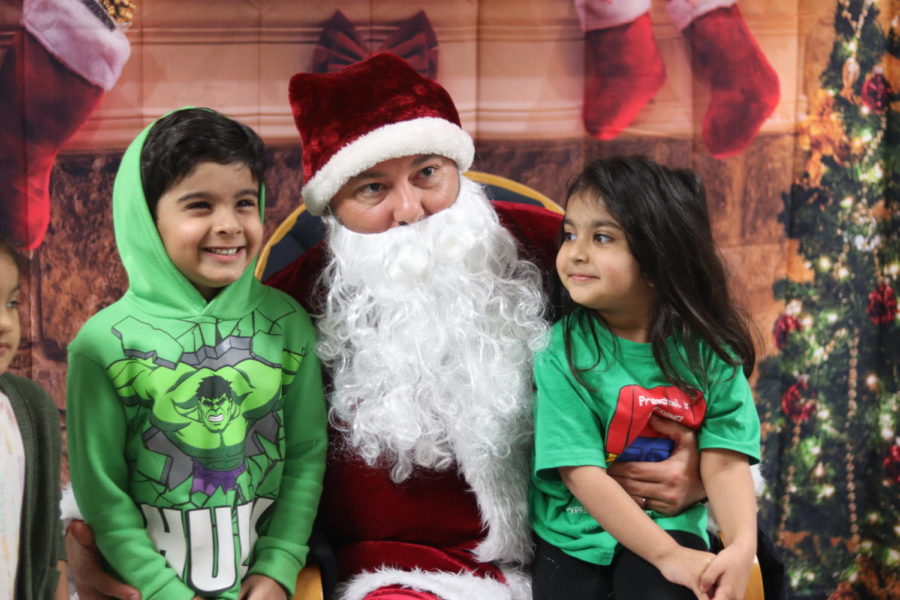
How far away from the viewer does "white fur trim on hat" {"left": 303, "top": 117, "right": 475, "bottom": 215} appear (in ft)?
4.93

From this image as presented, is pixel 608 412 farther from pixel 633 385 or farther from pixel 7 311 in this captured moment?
pixel 7 311

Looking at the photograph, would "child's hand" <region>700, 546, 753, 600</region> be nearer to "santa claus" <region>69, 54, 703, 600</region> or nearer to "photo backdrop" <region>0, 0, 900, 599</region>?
"santa claus" <region>69, 54, 703, 600</region>

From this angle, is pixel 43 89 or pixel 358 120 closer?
pixel 358 120

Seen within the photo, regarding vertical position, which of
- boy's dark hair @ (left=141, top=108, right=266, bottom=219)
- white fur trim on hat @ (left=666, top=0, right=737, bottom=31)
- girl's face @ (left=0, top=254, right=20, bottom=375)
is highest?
white fur trim on hat @ (left=666, top=0, right=737, bottom=31)

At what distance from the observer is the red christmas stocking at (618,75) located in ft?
7.56

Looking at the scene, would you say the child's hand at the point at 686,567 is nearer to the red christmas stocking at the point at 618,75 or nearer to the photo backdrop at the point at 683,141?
the photo backdrop at the point at 683,141

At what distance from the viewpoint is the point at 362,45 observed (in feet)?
7.29

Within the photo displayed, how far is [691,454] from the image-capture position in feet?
4.75

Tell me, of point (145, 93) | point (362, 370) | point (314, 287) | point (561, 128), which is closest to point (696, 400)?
point (362, 370)

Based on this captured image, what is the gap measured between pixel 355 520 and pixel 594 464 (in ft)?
1.57

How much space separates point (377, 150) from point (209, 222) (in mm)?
334

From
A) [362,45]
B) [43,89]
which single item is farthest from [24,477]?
[362,45]

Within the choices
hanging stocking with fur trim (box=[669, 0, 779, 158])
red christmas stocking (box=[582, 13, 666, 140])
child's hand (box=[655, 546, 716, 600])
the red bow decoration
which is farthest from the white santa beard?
hanging stocking with fur trim (box=[669, 0, 779, 158])

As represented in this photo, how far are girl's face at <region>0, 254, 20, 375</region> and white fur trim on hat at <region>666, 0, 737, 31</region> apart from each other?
6.09 feet
